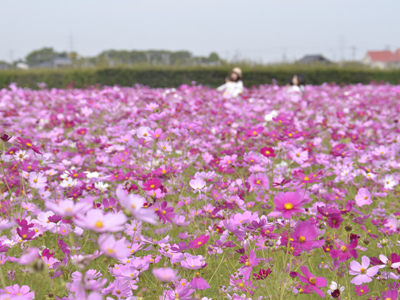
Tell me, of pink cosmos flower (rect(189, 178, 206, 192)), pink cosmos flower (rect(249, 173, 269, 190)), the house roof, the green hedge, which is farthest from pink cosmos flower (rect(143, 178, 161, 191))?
the house roof

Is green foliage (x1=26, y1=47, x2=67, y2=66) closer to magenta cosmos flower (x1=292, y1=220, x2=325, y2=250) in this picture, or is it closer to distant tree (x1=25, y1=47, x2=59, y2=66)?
distant tree (x1=25, y1=47, x2=59, y2=66)

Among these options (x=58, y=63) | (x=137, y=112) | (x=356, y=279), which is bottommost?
(x=356, y=279)

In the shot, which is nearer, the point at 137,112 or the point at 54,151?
the point at 54,151

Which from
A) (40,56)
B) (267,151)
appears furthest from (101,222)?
(40,56)

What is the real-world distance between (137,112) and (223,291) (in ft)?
11.6

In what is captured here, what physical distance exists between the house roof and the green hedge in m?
73.9

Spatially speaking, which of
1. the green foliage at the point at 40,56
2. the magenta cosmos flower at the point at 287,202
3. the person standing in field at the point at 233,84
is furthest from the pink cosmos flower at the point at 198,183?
the green foliage at the point at 40,56

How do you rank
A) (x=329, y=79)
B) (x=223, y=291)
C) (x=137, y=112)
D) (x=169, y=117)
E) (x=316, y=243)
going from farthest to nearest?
(x=329, y=79) → (x=169, y=117) → (x=137, y=112) → (x=223, y=291) → (x=316, y=243)

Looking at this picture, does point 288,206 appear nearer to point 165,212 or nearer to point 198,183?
point 165,212

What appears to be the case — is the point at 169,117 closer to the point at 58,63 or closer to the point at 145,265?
the point at 145,265

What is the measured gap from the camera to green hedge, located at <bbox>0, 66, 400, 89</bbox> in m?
14.3

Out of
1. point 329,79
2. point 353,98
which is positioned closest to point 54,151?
point 353,98

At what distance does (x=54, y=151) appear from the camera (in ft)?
10.7

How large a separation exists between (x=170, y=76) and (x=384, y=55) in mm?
80564
